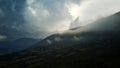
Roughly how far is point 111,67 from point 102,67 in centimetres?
1062

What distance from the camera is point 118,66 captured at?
18850 cm

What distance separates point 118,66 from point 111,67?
22.7ft

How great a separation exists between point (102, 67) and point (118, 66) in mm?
17276

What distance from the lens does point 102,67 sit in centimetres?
19912

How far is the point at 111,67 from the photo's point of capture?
191500 millimetres
